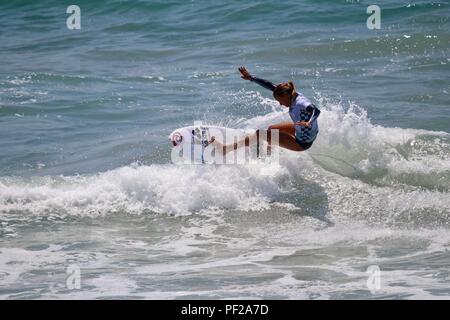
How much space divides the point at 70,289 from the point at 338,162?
4.53 metres

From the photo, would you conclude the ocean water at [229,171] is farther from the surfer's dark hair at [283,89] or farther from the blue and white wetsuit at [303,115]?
the surfer's dark hair at [283,89]

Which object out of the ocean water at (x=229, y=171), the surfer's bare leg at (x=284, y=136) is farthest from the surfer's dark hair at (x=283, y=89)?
the ocean water at (x=229, y=171)

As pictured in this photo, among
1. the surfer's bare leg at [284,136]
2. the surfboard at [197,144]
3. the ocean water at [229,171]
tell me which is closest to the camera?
the ocean water at [229,171]

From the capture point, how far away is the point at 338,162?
408 inches

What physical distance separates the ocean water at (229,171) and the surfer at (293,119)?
62 centimetres

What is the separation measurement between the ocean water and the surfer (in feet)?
2.04

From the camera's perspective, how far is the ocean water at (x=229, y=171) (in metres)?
7.31

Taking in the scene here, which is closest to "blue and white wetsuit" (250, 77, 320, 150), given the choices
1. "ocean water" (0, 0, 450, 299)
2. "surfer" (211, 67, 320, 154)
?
"surfer" (211, 67, 320, 154)

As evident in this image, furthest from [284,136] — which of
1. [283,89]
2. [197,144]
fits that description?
[197,144]

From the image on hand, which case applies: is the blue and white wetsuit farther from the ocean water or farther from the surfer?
the ocean water

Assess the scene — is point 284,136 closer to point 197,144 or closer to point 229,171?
point 229,171

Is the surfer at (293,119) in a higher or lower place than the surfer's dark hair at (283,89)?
lower

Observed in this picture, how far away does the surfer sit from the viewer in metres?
9.14

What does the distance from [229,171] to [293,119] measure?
1089 mm
